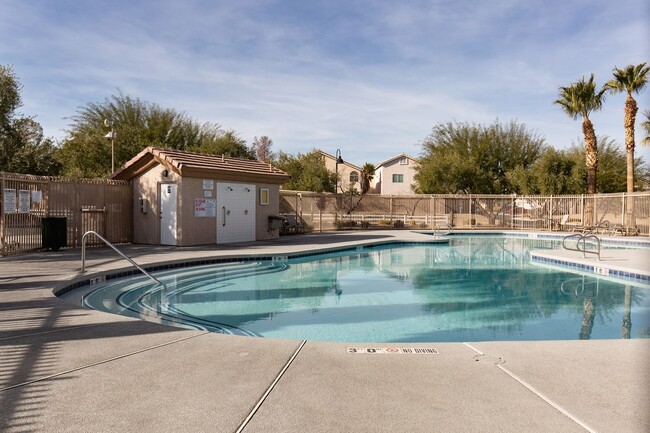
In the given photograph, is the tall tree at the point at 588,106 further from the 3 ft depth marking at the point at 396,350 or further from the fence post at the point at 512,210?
the 3 ft depth marking at the point at 396,350

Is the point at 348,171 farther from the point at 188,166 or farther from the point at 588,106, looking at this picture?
the point at 188,166

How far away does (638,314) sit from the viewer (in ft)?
26.3

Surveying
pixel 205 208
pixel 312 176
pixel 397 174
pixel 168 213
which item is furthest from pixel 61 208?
pixel 397 174

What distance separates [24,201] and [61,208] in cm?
142

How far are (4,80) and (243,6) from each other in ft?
44.7

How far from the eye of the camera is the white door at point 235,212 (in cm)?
1625

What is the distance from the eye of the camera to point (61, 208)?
1395cm

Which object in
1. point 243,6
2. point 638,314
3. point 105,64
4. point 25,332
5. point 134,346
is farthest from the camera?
point 105,64

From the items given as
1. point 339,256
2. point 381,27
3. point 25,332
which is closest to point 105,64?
point 381,27

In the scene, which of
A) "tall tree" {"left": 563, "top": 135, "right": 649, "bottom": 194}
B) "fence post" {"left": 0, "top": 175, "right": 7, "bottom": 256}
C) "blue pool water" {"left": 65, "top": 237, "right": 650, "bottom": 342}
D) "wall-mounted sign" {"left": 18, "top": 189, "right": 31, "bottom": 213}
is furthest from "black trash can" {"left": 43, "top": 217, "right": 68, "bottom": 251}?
"tall tree" {"left": 563, "top": 135, "right": 649, "bottom": 194}

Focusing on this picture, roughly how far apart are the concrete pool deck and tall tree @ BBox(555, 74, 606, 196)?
2685 centimetres

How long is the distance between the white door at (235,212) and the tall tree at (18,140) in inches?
568

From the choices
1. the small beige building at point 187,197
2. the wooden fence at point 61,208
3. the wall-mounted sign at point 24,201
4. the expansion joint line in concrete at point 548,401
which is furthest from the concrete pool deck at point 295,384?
the small beige building at point 187,197

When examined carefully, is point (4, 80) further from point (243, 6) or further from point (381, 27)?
point (381, 27)
